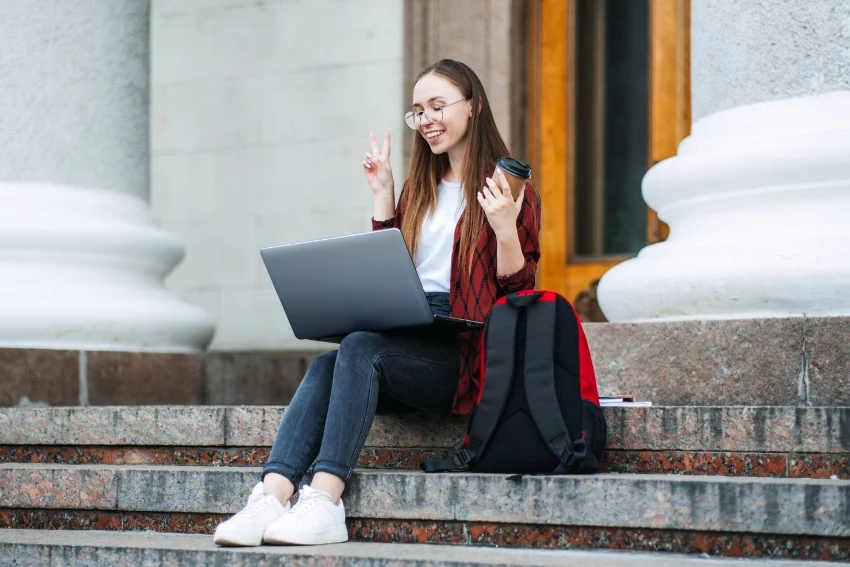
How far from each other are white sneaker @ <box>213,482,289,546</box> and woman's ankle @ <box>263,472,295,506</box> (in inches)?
0.6

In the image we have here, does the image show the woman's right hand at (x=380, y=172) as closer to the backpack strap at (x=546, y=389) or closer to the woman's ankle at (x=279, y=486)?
the backpack strap at (x=546, y=389)

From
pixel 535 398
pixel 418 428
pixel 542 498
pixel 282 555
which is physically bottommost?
pixel 282 555

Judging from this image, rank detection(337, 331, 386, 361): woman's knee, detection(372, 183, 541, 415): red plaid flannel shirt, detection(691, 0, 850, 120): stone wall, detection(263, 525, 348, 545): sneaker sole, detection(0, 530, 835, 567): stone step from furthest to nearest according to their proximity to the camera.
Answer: detection(691, 0, 850, 120): stone wall
detection(372, 183, 541, 415): red plaid flannel shirt
detection(337, 331, 386, 361): woman's knee
detection(263, 525, 348, 545): sneaker sole
detection(0, 530, 835, 567): stone step

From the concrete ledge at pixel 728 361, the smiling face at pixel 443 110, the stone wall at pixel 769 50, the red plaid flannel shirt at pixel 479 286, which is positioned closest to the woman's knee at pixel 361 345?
the red plaid flannel shirt at pixel 479 286

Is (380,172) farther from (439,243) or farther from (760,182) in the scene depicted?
Answer: (760,182)

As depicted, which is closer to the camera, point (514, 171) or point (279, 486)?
point (279, 486)

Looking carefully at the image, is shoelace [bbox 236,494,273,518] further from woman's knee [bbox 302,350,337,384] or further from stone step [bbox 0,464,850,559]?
woman's knee [bbox 302,350,337,384]

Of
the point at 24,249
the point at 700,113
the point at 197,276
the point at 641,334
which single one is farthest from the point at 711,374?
the point at 197,276

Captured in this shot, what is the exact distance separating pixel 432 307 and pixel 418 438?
15.1 inches

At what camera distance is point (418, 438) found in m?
3.59

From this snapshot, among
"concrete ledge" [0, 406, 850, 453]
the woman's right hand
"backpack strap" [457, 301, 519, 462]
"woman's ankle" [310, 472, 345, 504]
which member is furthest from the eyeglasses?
"woman's ankle" [310, 472, 345, 504]

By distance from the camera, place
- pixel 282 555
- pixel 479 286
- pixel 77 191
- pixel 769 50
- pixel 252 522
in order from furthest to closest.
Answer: pixel 77 191 → pixel 769 50 → pixel 479 286 → pixel 252 522 → pixel 282 555

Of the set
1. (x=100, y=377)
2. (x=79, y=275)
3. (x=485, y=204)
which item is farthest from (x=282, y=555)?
(x=79, y=275)

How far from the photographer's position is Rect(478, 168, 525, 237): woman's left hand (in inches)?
129
